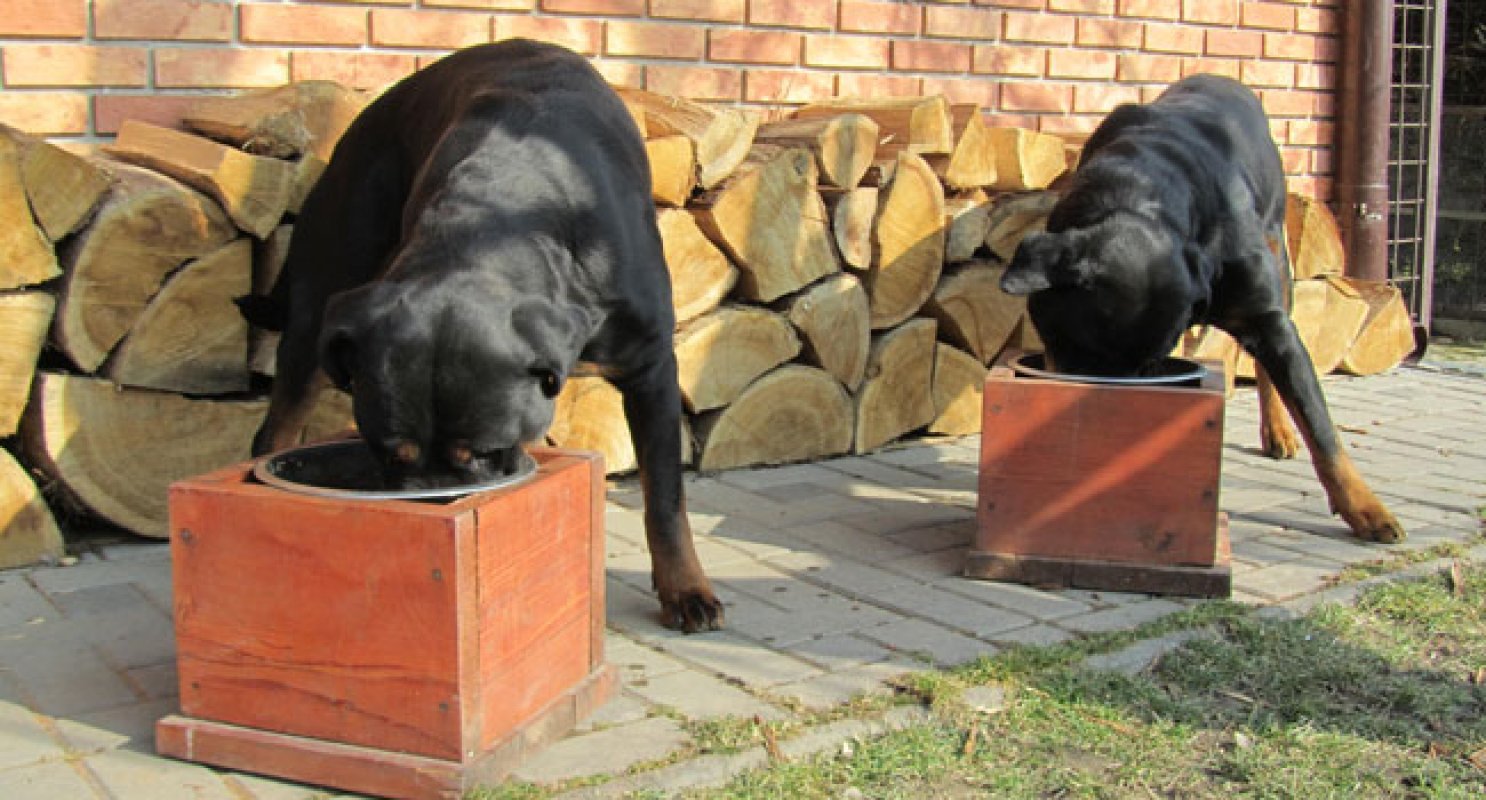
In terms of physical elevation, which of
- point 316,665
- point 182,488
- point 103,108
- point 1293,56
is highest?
point 1293,56

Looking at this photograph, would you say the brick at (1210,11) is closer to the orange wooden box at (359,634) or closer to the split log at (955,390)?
the split log at (955,390)

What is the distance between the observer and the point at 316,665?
8.86ft

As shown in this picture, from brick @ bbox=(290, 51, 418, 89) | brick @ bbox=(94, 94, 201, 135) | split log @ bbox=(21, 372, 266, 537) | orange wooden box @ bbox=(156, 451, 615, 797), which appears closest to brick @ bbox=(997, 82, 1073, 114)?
brick @ bbox=(290, 51, 418, 89)

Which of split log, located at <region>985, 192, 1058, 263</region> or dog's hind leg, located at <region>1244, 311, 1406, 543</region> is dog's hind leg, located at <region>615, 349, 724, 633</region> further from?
split log, located at <region>985, 192, 1058, 263</region>

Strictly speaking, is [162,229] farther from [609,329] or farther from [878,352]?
[878,352]

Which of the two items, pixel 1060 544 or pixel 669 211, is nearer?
pixel 1060 544

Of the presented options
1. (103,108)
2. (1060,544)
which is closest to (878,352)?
(1060,544)

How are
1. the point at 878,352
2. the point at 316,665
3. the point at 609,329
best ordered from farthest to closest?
1. the point at 878,352
2. the point at 609,329
3. the point at 316,665

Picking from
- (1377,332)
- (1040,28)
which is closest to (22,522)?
(1040,28)

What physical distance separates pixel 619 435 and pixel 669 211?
79 cm

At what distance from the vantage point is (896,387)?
225 inches

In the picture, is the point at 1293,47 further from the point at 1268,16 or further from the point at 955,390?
the point at 955,390

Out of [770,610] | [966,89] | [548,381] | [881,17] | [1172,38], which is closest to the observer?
[548,381]

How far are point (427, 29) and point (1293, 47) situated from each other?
15.9 feet
